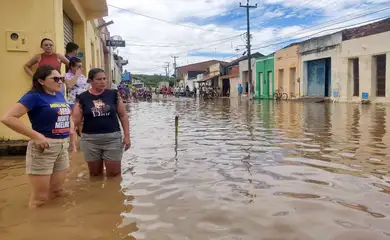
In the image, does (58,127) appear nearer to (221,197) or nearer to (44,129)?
(44,129)

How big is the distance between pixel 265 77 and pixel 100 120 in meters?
34.1

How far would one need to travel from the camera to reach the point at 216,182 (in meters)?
4.54

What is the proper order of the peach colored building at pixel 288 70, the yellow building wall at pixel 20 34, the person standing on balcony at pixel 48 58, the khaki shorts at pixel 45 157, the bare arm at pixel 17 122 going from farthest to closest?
the peach colored building at pixel 288 70, the yellow building wall at pixel 20 34, the person standing on balcony at pixel 48 58, the khaki shorts at pixel 45 157, the bare arm at pixel 17 122

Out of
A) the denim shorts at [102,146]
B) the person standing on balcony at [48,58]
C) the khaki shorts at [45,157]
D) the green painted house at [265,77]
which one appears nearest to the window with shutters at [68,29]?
the person standing on balcony at [48,58]

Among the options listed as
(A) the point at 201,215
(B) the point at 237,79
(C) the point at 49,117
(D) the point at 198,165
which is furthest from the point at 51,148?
(B) the point at 237,79

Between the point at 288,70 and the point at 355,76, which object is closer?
the point at 355,76

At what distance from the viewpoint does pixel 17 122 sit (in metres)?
3.37

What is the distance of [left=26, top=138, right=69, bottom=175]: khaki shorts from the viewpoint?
11.7 ft

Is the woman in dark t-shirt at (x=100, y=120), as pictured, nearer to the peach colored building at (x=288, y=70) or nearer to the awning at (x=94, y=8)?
the awning at (x=94, y=8)

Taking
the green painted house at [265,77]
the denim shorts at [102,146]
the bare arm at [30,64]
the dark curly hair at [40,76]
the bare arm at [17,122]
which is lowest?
the denim shorts at [102,146]

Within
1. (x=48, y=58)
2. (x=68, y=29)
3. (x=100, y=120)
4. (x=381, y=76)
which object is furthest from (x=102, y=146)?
(x=381, y=76)

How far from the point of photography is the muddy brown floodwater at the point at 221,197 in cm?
309

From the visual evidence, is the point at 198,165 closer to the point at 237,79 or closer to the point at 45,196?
the point at 45,196

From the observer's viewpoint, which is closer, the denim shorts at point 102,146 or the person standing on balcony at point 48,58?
the denim shorts at point 102,146
